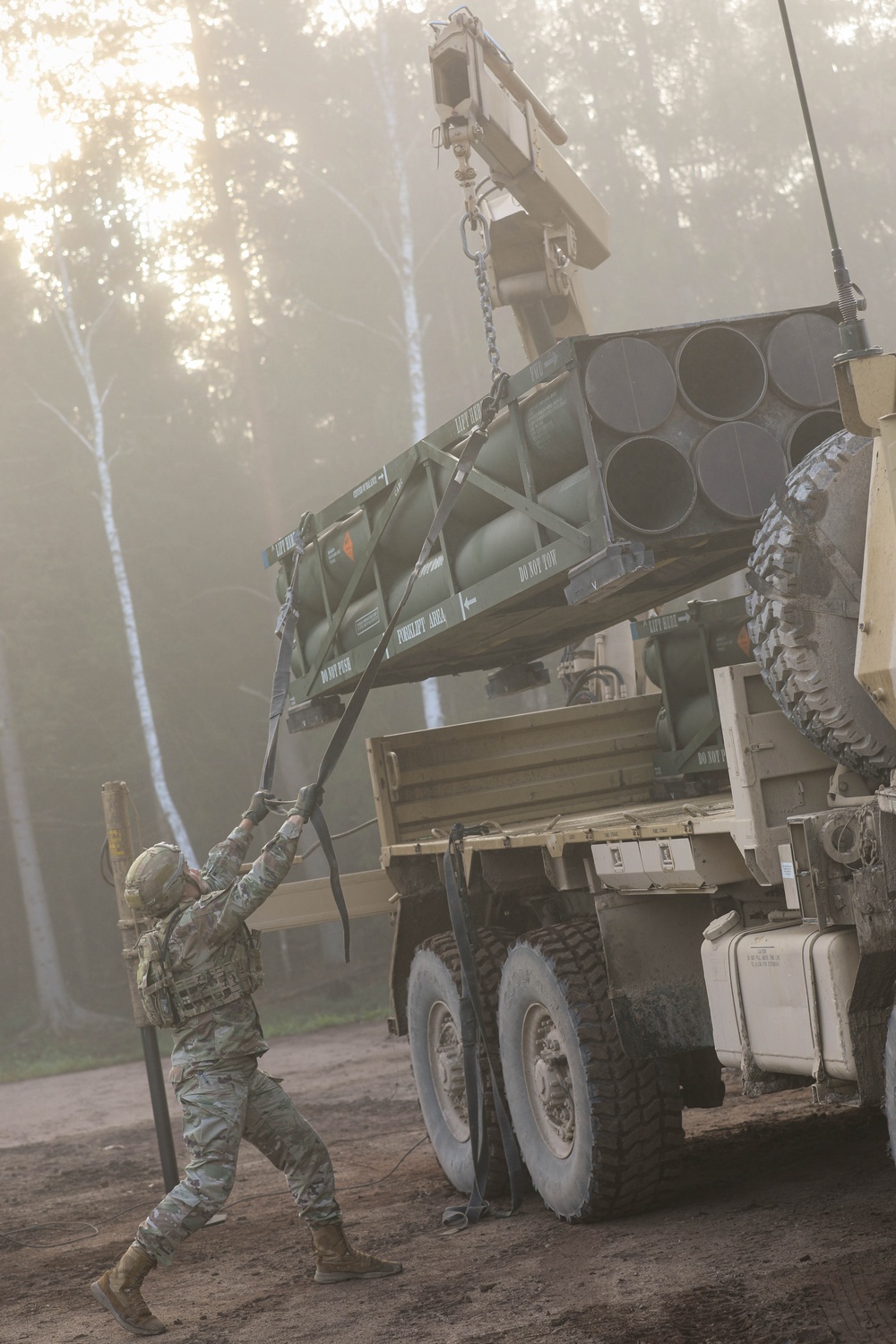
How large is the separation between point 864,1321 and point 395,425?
24.5 metres

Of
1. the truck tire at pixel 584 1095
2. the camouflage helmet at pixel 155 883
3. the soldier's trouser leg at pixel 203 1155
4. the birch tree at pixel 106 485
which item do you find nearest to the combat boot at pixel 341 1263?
the soldier's trouser leg at pixel 203 1155

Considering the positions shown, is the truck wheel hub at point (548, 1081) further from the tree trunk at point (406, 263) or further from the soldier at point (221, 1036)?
the tree trunk at point (406, 263)

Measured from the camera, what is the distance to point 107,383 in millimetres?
26406

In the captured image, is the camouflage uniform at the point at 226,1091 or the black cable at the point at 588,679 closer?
the camouflage uniform at the point at 226,1091

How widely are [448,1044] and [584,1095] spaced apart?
1.54 meters

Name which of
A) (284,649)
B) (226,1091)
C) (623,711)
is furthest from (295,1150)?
(623,711)

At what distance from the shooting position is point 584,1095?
18.8 feet

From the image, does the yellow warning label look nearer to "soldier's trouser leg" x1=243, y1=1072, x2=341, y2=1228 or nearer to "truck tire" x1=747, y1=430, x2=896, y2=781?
"soldier's trouser leg" x1=243, y1=1072, x2=341, y2=1228

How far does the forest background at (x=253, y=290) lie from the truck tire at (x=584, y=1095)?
1390cm

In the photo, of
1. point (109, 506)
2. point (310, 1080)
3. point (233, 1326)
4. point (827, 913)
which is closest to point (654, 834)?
point (827, 913)

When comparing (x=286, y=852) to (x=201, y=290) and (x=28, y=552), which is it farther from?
(x=201, y=290)

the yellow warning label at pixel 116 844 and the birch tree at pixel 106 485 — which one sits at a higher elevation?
the birch tree at pixel 106 485

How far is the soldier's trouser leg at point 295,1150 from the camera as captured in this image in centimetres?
576

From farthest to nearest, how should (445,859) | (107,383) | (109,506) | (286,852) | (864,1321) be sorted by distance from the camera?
(107,383), (109,506), (445,859), (286,852), (864,1321)
